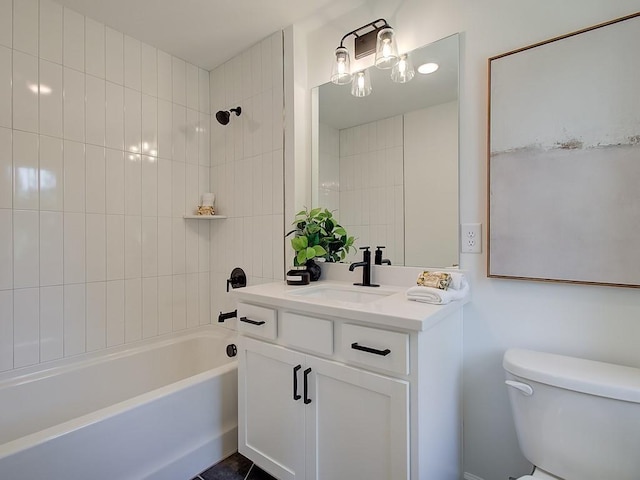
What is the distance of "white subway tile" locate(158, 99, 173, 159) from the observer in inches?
86.3

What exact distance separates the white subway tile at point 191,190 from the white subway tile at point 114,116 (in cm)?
46

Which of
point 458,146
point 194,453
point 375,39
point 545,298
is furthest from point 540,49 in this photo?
point 194,453

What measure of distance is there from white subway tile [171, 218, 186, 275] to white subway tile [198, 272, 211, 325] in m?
0.17

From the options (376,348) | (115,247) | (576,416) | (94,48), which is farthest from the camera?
(115,247)

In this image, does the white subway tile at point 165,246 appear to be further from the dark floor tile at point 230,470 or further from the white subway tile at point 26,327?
the dark floor tile at point 230,470

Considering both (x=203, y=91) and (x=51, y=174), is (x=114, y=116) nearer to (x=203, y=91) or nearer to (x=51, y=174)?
(x=51, y=174)

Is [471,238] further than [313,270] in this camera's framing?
No

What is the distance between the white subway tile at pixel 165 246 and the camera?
7.23 feet

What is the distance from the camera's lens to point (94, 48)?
6.18 ft

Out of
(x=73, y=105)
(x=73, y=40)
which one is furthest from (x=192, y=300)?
(x=73, y=40)

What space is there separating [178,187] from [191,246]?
43cm

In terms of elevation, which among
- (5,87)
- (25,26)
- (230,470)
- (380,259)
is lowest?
(230,470)

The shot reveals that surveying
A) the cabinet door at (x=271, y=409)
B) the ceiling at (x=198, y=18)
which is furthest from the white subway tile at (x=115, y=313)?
the ceiling at (x=198, y=18)

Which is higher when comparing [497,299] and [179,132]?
[179,132]
